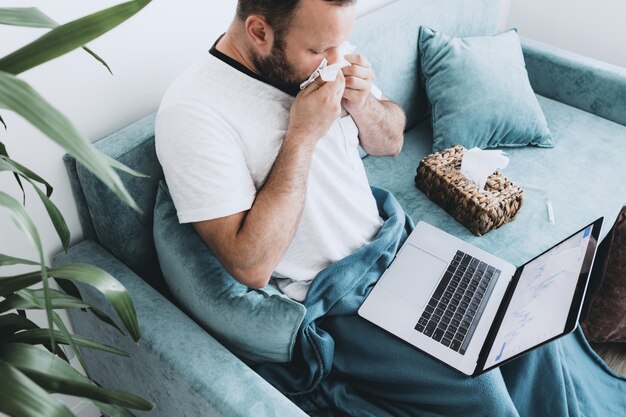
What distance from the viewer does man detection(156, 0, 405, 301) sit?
3.51 feet

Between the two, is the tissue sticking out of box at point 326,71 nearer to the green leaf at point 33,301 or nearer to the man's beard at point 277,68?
the man's beard at point 277,68

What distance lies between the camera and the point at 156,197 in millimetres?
1271

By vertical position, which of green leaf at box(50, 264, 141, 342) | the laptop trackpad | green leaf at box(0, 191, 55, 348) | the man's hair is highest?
the man's hair

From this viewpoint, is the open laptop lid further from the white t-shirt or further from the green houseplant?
the green houseplant

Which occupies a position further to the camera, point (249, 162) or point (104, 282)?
point (249, 162)

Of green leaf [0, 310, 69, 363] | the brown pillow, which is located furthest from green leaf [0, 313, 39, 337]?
the brown pillow

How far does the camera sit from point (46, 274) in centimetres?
60

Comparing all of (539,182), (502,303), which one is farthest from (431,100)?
(502,303)

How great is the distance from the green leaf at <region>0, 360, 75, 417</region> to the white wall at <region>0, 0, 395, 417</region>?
28.3 inches

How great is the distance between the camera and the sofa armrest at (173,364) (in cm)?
100

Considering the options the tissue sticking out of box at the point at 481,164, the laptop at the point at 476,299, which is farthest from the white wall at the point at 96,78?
the tissue sticking out of box at the point at 481,164

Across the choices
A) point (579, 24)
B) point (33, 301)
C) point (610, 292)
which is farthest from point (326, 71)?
point (579, 24)

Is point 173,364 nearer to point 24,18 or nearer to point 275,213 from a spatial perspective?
point 275,213

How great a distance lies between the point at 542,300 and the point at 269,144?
27.2 inches
